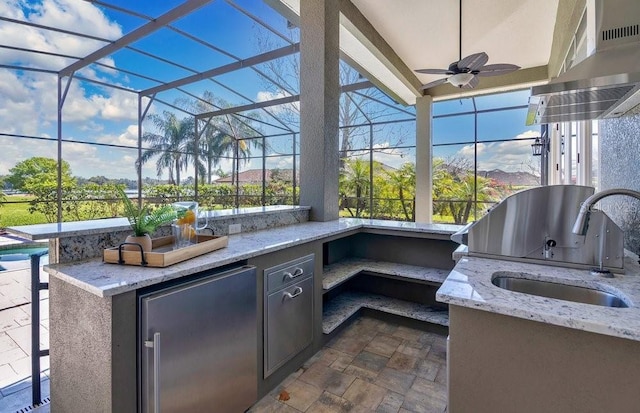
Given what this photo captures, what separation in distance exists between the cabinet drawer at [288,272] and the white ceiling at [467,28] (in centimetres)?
310

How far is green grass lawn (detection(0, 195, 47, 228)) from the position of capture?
470 cm

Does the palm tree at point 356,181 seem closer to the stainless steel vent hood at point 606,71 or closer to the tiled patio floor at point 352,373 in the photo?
the tiled patio floor at point 352,373

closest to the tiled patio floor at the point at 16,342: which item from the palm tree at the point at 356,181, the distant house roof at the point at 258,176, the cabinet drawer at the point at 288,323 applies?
the cabinet drawer at the point at 288,323

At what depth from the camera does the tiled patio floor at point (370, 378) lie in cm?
169

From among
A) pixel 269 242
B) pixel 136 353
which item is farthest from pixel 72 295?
pixel 269 242

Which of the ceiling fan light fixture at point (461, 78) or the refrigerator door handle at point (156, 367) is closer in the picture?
the refrigerator door handle at point (156, 367)

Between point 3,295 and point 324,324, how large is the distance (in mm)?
3299

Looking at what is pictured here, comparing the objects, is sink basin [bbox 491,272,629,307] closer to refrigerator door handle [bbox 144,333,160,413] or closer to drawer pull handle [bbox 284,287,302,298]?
drawer pull handle [bbox 284,287,302,298]

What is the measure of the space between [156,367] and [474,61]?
12.3 ft

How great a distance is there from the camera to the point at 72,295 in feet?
3.99

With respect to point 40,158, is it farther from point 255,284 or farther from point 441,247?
point 441,247

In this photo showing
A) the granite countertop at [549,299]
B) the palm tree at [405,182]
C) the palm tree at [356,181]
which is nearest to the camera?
the granite countertop at [549,299]

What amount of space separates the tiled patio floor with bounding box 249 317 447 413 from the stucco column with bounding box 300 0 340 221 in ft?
3.99

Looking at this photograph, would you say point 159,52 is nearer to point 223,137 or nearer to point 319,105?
point 223,137
